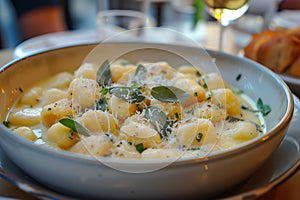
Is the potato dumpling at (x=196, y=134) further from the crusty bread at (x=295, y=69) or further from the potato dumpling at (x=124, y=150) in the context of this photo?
the crusty bread at (x=295, y=69)

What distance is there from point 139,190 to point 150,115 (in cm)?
25

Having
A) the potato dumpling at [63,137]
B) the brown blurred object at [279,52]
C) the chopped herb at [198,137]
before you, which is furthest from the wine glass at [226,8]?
the potato dumpling at [63,137]

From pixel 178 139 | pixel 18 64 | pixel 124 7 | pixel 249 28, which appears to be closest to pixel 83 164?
pixel 178 139

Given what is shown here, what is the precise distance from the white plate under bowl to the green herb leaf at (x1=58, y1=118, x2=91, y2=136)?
128mm

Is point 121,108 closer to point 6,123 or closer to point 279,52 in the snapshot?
point 6,123

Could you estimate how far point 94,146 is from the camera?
0.79 meters

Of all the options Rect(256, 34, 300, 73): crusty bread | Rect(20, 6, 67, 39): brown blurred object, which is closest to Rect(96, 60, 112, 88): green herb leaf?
Rect(256, 34, 300, 73): crusty bread

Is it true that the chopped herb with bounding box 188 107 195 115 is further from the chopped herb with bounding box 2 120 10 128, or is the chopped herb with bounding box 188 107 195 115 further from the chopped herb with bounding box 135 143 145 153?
→ the chopped herb with bounding box 2 120 10 128

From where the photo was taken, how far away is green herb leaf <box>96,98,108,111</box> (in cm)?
98

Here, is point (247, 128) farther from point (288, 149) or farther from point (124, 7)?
point (124, 7)

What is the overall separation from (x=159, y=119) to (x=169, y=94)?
0.10 metres

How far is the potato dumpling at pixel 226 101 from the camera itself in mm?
1050

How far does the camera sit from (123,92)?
98 cm

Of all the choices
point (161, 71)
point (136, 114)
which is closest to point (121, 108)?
point (136, 114)
